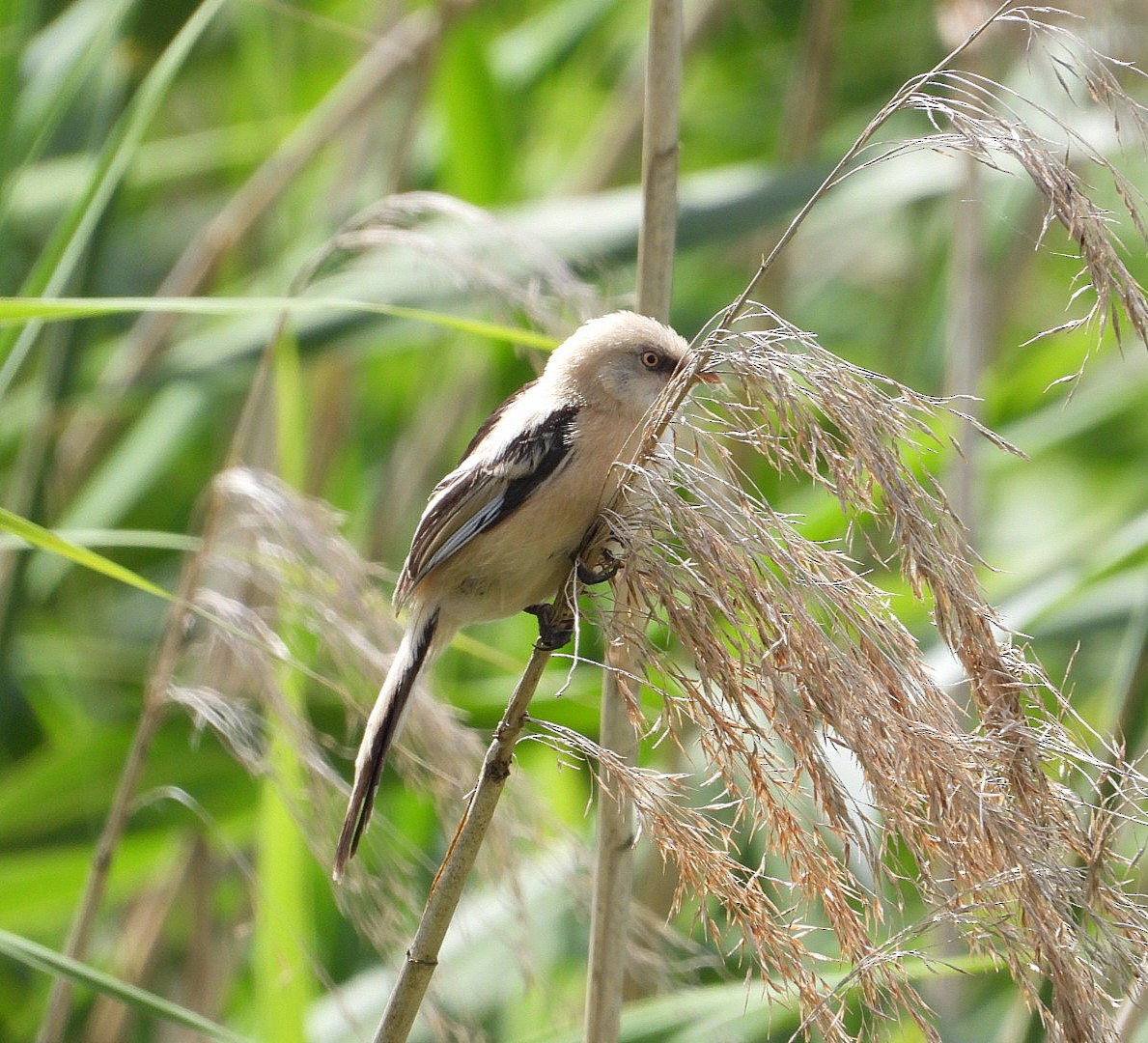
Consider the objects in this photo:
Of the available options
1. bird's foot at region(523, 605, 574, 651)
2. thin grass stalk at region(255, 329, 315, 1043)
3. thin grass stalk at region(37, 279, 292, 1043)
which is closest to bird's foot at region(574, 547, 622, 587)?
bird's foot at region(523, 605, 574, 651)

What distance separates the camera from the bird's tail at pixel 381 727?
162cm

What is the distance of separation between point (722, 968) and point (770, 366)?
95cm

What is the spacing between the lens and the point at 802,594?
128 centimetres

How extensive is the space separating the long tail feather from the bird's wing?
12cm

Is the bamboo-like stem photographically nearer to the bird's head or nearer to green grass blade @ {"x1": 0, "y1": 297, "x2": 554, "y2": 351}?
green grass blade @ {"x1": 0, "y1": 297, "x2": 554, "y2": 351}

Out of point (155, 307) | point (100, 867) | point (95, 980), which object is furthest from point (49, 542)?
point (100, 867)

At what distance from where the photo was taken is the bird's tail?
1624mm

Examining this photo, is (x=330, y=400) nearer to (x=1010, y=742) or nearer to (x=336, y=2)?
(x=336, y=2)

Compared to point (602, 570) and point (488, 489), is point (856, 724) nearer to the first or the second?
point (602, 570)

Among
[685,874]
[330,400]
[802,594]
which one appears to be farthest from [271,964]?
[330,400]

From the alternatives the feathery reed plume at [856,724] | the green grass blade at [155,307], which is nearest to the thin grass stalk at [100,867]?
the green grass blade at [155,307]

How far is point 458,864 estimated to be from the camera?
1353 mm

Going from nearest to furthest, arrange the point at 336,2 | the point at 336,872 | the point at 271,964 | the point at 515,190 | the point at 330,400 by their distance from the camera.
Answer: the point at 336,872 < the point at 271,964 < the point at 515,190 < the point at 330,400 < the point at 336,2

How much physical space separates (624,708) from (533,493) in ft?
1.27
